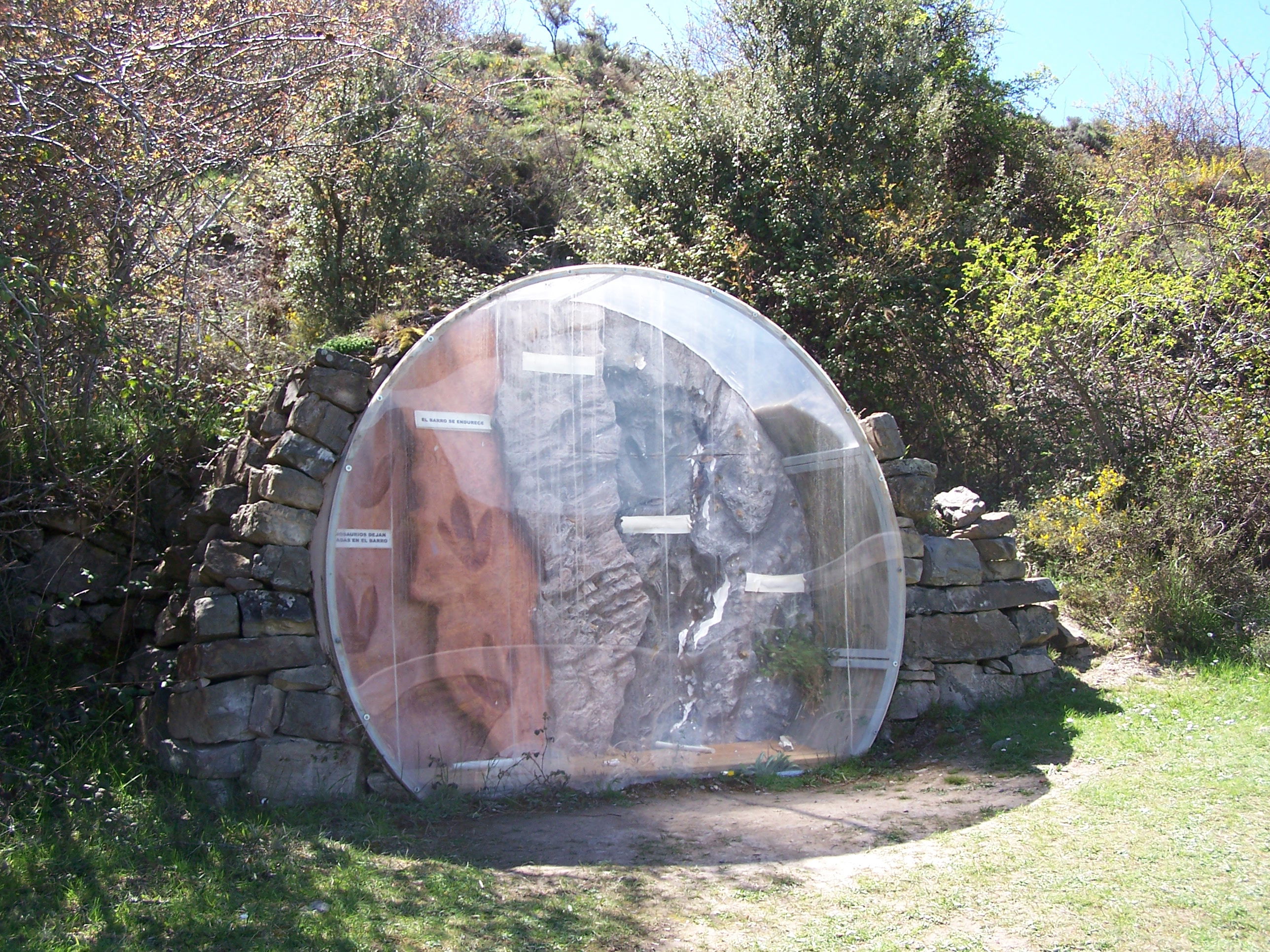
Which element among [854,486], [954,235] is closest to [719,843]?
[854,486]

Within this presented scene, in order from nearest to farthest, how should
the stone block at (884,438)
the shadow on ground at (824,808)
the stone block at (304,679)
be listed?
the shadow on ground at (824,808) < the stone block at (304,679) < the stone block at (884,438)

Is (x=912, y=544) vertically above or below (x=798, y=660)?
above

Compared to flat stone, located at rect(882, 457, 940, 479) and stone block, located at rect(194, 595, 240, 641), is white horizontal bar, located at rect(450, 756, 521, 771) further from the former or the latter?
flat stone, located at rect(882, 457, 940, 479)

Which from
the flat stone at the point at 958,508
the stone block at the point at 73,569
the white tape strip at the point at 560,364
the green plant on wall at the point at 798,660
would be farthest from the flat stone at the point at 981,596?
the stone block at the point at 73,569

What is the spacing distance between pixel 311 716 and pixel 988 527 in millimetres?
4417

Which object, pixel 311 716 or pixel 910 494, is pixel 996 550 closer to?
pixel 910 494

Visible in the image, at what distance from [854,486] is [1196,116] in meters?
10.0

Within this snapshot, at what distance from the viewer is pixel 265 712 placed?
488 centimetres

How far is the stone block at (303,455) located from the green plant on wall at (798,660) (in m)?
2.66

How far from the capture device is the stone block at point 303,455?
5160 millimetres

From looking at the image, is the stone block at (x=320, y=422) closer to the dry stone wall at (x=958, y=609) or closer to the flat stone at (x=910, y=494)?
the dry stone wall at (x=958, y=609)

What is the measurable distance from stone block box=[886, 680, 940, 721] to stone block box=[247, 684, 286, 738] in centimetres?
359

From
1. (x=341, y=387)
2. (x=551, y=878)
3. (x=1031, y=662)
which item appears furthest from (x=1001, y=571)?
(x=341, y=387)

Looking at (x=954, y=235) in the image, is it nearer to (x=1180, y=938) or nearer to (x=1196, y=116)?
(x=1196, y=116)
